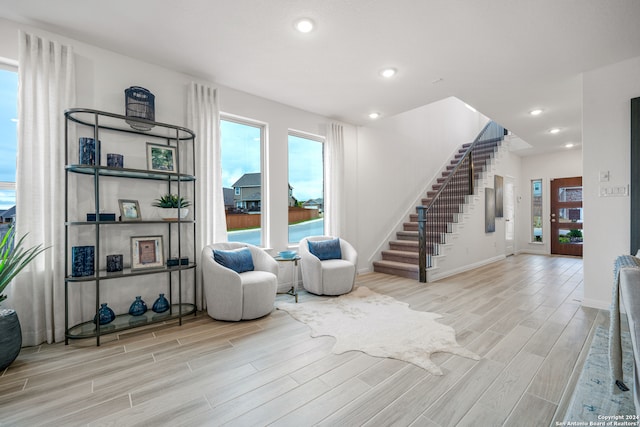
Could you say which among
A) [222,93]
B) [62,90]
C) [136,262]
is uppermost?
[222,93]

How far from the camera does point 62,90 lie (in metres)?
2.83

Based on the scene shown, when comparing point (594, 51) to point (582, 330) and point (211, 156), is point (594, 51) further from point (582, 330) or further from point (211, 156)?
point (211, 156)

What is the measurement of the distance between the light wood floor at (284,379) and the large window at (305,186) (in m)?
2.04

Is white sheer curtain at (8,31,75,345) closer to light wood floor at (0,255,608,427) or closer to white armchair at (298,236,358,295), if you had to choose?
light wood floor at (0,255,608,427)

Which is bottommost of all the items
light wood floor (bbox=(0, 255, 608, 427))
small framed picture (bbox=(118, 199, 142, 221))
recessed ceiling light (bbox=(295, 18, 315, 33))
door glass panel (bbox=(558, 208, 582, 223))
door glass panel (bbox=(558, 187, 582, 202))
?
light wood floor (bbox=(0, 255, 608, 427))

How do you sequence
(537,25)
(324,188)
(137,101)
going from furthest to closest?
(324,188) → (137,101) → (537,25)

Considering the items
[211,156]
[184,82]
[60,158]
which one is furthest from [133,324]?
[184,82]

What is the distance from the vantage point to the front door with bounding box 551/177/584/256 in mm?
7727

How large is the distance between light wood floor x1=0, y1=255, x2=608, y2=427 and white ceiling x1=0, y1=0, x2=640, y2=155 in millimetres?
2881

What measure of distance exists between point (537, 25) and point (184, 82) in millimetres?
3795

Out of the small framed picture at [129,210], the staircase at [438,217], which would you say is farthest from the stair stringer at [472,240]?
the small framed picture at [129,210]

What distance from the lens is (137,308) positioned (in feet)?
10.4

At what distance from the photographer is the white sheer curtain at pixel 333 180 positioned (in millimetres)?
5199

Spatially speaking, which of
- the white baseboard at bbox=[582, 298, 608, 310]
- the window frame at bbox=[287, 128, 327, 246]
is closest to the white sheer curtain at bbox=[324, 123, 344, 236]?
the window frame at bbox=[287, 128, 327, 246]
